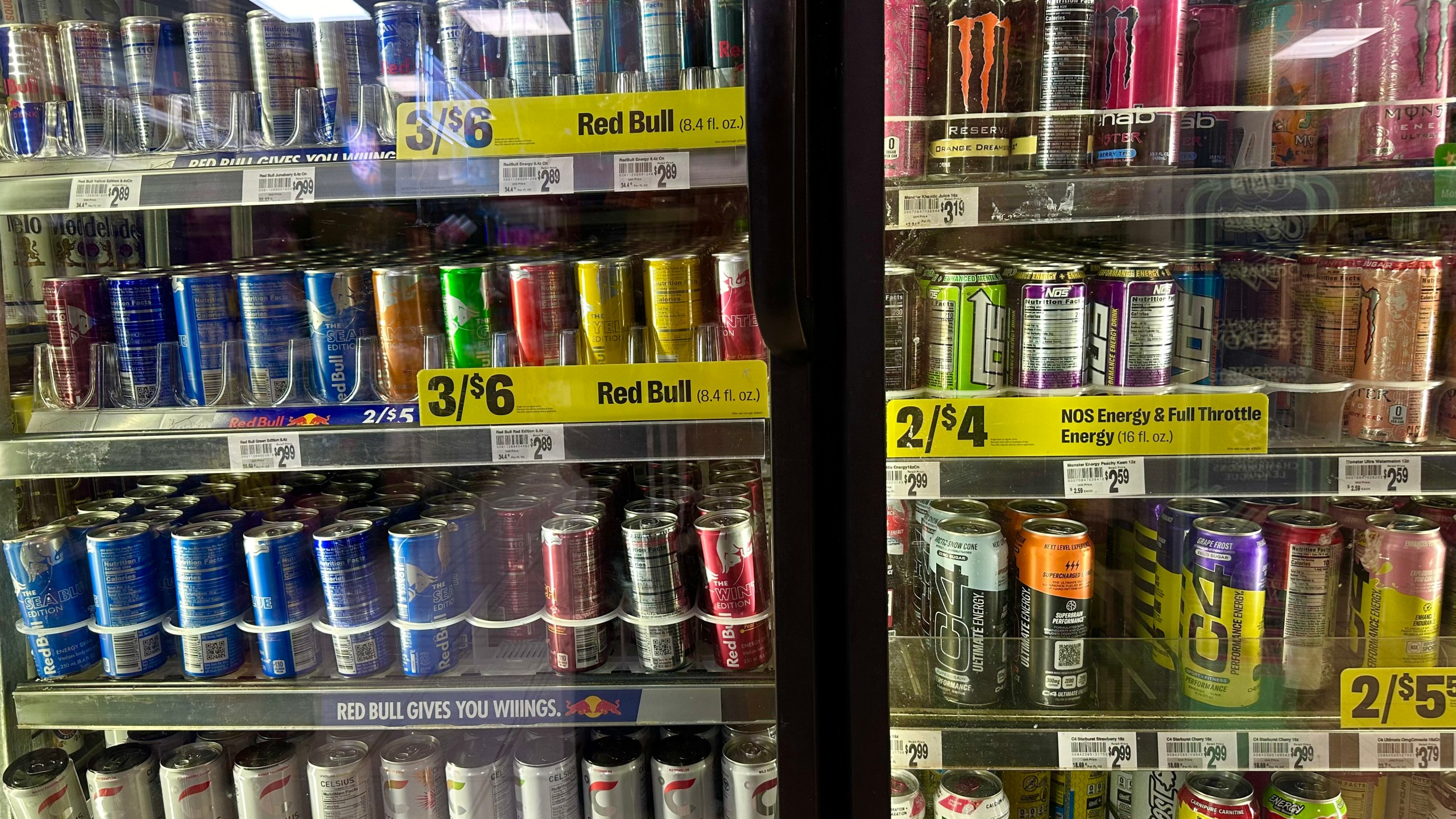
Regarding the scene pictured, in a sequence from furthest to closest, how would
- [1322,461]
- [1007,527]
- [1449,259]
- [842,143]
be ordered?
1. [1007,527]
2. [1449,259]
3. [1322,461]
4. [842,143]

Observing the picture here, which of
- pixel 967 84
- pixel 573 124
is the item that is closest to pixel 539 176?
pixel 573 124

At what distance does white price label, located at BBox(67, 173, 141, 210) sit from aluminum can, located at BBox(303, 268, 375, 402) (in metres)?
0.22

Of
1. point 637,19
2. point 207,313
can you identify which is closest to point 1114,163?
point 637,19

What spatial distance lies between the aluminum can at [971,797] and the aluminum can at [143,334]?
3.99 feet

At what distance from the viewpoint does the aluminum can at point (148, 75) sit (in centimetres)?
120

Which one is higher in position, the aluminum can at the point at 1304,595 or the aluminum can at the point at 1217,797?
the aluminum can at the point at 1304,595

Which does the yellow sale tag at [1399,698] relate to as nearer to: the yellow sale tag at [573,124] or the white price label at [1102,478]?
the white price label at [1102,478]

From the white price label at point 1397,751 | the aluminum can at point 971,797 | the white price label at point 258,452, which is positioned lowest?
the aluminum can at point 971,797

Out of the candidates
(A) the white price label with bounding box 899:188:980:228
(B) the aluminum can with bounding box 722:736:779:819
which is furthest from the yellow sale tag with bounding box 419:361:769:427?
(B) the aluminum can with bounding box 722:736:779:819

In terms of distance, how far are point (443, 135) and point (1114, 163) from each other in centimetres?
84

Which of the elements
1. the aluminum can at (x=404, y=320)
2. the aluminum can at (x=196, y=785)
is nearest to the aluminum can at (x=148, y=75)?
the aluminum can at (x=404, y=320)

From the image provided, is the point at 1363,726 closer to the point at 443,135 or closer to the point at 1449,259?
the point at 1449,259

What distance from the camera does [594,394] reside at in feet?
3.68

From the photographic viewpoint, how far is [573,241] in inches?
53.3
